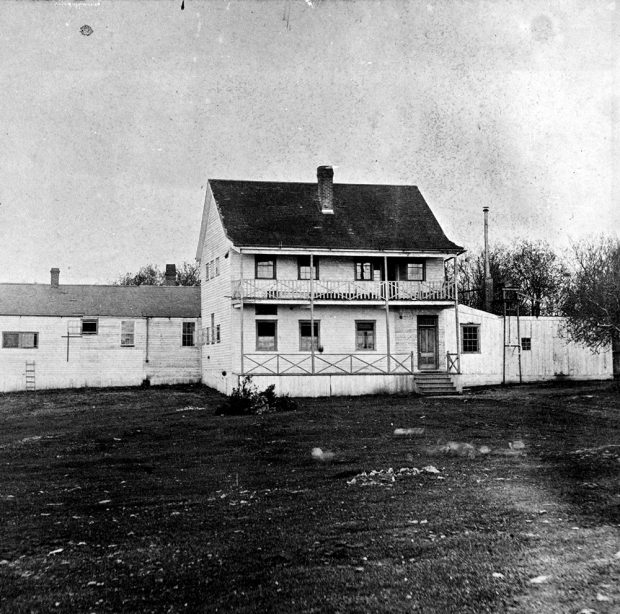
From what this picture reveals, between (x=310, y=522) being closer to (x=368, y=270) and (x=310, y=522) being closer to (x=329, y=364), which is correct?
(x=329, y=364)

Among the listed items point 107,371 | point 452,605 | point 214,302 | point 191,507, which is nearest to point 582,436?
point 191,507

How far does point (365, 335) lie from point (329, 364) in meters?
2.10

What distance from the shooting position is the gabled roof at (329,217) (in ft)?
93.2

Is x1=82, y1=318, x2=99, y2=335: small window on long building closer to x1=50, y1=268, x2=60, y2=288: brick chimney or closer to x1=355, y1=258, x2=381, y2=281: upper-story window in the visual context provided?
x1=50, y1=268, x2=60, y2=288: brick chimney

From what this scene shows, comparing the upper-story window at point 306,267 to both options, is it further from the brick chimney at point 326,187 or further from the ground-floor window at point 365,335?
the brick chimney at point 326,187

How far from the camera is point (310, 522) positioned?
7711 millimetres

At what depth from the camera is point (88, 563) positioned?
655 cm

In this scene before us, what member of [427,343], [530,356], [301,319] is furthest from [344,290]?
[530,356]

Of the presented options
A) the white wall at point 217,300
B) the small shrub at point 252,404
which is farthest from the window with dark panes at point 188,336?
the small shrub at point 252,404

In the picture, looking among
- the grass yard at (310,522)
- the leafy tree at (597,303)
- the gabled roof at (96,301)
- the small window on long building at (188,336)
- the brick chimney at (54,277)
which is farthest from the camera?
the brick chimney at (54,277)

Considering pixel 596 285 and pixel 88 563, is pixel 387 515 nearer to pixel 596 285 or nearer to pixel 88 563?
pixel 88 563

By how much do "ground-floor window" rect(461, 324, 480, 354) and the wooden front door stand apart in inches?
91.8

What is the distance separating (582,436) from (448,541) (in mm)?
9252

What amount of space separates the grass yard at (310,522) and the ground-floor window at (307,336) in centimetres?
1218
